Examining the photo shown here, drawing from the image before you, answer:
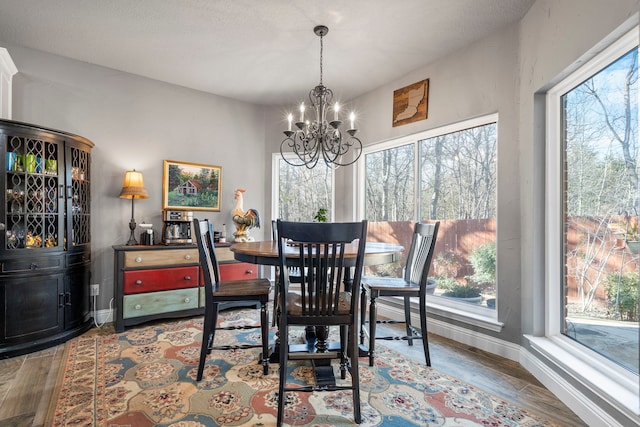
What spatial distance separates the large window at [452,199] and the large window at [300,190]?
0.87 meters

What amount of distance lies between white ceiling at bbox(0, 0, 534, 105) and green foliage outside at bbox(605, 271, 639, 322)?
75.3 inches

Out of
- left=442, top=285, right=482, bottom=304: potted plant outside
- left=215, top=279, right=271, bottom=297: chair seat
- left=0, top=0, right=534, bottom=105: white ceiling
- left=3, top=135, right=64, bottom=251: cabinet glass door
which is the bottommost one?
left=442, top=285, right=482, bottom=304: potted plant outside

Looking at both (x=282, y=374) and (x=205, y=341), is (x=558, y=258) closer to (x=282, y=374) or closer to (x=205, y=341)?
(x=282, y=374)

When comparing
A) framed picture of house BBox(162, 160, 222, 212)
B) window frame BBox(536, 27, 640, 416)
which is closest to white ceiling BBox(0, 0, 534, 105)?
window frame BBox(536, 27, 640, 416)

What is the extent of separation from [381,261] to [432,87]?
78.2 inches

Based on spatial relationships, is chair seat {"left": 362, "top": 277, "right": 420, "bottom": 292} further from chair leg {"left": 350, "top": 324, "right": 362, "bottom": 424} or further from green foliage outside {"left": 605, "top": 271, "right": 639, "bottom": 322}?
green foliage outside {"left": 605, "top": 271, "right": 639, "bottom": 322}

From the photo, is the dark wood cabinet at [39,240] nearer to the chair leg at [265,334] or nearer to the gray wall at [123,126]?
the gray wall at [123,126]

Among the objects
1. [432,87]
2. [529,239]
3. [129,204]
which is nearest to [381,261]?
[529,239]

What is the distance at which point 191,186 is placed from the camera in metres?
3.94

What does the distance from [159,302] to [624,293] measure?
11.6 feet

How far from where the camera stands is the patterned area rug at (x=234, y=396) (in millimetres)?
1715

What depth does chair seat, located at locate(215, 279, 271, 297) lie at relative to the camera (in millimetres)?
2176

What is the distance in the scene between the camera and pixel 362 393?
1.98 metres

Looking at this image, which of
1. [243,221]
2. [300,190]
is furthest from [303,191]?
[243,221]
